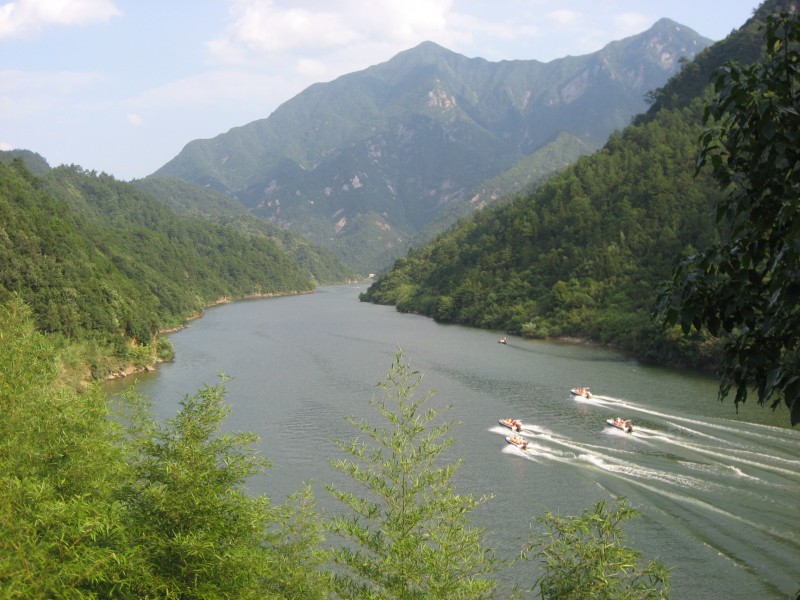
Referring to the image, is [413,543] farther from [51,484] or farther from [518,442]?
[518,442]

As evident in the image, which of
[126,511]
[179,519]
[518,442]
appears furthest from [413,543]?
[518,442]

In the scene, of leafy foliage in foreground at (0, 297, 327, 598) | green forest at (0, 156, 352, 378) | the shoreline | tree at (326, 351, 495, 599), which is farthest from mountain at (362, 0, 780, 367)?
leafy foliage in foreground at (0, 297, 327, 598)

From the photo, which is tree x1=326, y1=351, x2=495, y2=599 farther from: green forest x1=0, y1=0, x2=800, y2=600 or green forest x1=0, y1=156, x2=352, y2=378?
green forest x1=0, y1=156, x2=352, y2=378

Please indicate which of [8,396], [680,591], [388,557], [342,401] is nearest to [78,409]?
[8,396]

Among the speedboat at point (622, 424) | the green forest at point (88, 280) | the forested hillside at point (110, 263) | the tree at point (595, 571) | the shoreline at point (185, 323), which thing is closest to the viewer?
the tree at point (595, 571)

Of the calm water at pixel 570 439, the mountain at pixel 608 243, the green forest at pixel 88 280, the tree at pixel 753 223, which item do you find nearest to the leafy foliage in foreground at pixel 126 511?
the tree at pixel 753 223

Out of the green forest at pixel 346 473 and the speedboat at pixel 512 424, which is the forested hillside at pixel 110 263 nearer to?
the green forest at pixel 346 473
